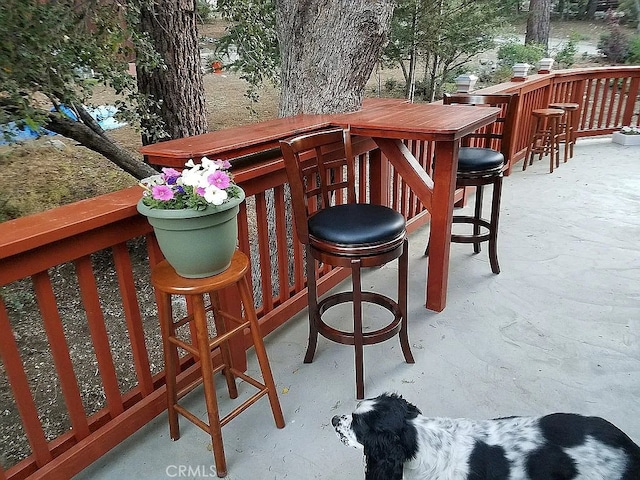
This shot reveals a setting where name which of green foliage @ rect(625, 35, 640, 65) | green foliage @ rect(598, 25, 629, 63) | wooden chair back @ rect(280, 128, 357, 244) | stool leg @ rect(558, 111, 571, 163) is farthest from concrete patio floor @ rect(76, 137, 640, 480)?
green foliage @ rect(598, 25, 629, 63)

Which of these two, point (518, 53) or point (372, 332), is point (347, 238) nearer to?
point (372, 332)

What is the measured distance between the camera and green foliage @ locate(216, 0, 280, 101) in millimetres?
3770

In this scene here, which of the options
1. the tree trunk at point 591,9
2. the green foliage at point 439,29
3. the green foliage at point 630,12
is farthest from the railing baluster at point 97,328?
the tree trunk at point 591,9

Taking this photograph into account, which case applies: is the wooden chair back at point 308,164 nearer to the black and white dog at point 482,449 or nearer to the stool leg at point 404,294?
the stool leg at point 404,294

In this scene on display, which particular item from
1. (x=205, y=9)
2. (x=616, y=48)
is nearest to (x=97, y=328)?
(x=205, y=9)

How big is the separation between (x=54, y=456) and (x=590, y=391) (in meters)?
2.13

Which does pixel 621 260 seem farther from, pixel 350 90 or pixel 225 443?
pixel 225 443

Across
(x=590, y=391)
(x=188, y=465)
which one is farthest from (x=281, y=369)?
(x=590, y=391)

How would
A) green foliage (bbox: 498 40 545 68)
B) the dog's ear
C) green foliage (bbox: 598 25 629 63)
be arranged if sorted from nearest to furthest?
the dog's ear < green foliage (bbox: 498 40 545 68) < green foliage (bbox: 598 25 629 63)

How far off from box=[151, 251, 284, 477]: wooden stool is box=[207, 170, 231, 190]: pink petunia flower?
322 mm

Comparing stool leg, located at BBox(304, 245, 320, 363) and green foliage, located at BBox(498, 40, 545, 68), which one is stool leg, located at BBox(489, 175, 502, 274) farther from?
green foliage, located at BBox(498, 40, 545, 68)

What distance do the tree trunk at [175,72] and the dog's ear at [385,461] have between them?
295 centimetres

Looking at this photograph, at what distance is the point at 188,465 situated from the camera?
1779 millimetres

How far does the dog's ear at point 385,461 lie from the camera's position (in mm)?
1270
